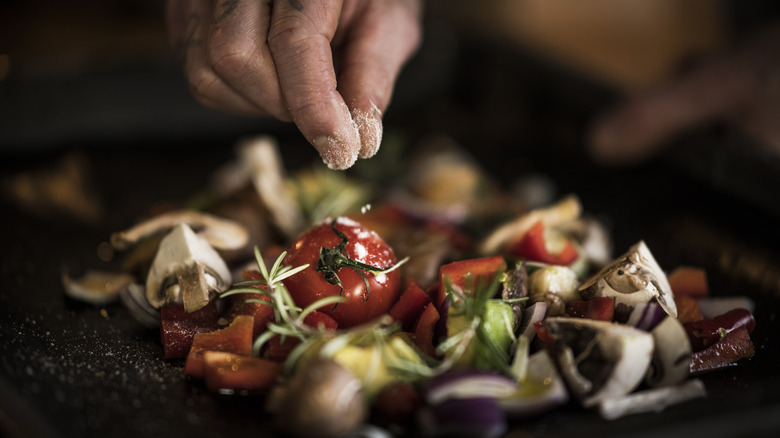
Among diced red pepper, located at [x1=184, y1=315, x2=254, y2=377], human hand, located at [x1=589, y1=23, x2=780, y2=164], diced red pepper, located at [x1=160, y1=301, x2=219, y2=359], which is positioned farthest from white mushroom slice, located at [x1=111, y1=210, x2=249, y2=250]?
human hand, located at [x1=589, y1=23, x2=780, y2=164]

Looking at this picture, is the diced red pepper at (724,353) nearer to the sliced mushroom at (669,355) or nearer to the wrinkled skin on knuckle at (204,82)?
the sliced mushroom at (669,355)

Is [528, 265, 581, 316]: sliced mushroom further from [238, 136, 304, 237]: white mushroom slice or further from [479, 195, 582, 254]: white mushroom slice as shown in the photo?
[238, 136, 304, 237]: white mushroom slice

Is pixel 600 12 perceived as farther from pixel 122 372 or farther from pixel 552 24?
pixel 122 372

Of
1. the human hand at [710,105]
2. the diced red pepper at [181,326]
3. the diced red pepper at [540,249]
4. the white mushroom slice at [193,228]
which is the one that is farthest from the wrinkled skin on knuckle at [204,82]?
the human hand at [710,105]

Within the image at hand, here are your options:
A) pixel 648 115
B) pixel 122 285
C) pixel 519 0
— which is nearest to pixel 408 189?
pixel 648 115

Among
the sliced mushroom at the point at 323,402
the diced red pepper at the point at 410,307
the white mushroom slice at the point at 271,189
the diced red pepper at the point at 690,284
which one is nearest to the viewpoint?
the sliced mushroom at the point at 323,402

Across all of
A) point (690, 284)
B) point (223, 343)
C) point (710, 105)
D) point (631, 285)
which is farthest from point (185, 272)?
point (710, 105)

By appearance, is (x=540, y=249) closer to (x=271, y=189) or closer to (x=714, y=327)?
(x=714, y=327)

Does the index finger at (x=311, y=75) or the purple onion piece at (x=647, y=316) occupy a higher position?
the index finger at (x=311, y=75)
